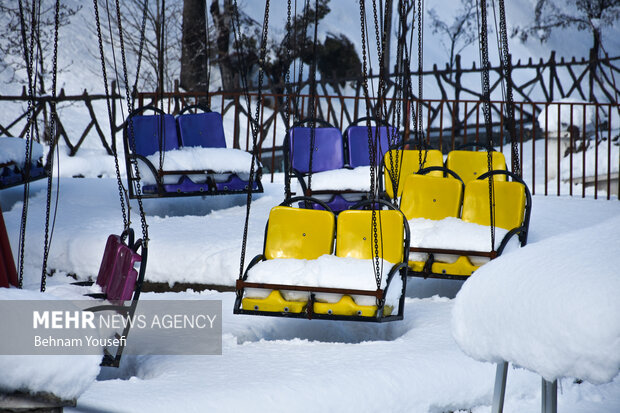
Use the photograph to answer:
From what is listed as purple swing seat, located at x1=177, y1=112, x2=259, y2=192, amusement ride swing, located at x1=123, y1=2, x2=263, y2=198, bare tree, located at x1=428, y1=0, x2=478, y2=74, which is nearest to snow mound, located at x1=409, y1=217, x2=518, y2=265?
amusement ride swing, located at x1=123, y1=2, x2=263, y2=198

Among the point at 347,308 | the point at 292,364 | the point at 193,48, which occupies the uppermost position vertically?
the point at 193,48

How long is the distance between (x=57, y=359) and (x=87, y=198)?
21.7ft

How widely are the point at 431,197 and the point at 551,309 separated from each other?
381 centimetres

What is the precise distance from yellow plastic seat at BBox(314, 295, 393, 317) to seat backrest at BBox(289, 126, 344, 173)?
3.43 meters

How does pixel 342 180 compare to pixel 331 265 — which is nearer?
pixel 331 265


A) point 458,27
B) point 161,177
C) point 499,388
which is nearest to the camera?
point 499,388

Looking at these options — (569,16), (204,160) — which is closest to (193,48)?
(204,160)

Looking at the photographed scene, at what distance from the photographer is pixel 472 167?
22.8ft

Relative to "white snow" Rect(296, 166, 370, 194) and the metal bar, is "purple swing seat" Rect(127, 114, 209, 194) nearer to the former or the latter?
"white snow" Rect(296, 166, 370, 194)

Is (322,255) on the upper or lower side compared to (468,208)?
lower

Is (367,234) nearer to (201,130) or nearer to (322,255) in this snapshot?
(322,255)

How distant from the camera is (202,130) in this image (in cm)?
830

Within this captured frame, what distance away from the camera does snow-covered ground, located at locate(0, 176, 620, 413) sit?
355cm

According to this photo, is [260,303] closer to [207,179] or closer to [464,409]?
[464,409]
